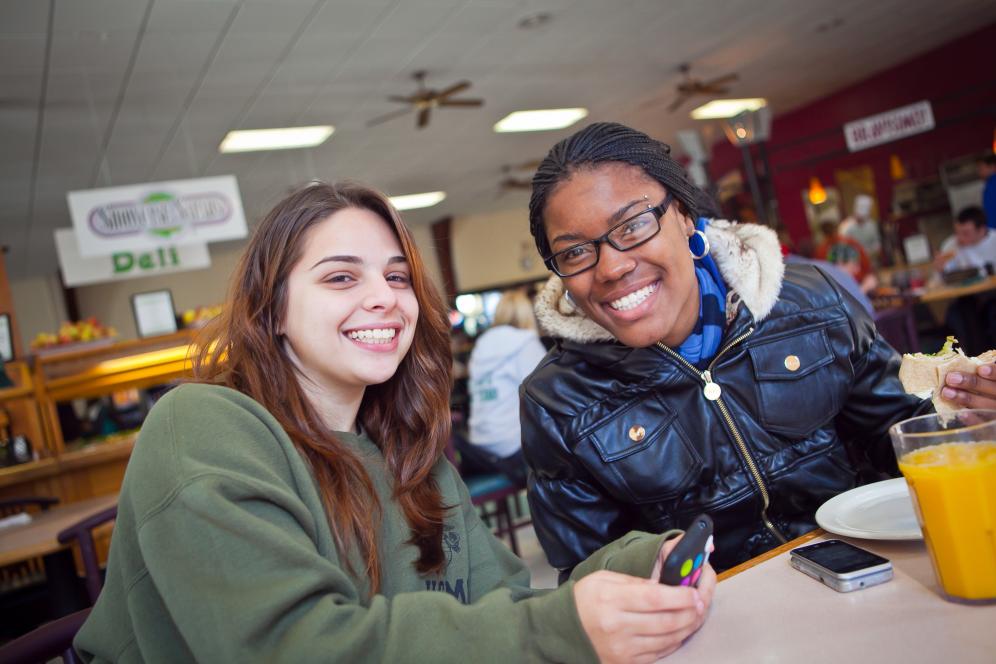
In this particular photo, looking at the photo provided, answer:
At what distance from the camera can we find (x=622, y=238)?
1.42m

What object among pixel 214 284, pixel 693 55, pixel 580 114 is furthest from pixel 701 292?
pixel 214 284

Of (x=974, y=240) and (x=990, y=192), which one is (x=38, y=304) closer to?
(x=974, y=240)

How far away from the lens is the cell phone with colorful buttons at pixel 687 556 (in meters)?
0.90

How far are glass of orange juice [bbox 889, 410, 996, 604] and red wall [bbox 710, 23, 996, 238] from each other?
27.2 ft

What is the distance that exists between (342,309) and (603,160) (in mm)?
556

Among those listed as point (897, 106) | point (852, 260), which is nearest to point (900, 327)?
point (852, 260)

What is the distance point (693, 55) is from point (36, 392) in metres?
6.37

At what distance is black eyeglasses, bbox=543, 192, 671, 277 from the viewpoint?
1416mm

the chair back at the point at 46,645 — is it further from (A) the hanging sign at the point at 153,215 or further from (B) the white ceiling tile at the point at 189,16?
(A) the hanging sign at the point at 153,215

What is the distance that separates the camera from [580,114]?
30.9ft

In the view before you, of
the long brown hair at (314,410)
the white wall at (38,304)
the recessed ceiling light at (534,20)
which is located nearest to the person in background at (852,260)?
the recessed ceiling light at (534,20)

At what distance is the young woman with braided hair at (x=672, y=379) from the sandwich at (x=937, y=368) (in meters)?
0.29

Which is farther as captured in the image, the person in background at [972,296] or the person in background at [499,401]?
the person in background at [972,296]

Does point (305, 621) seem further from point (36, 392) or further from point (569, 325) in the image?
point (36, 392)
